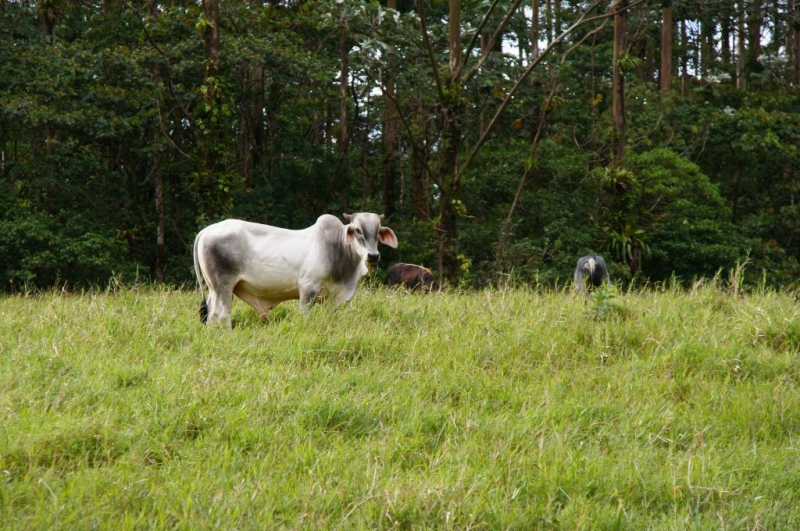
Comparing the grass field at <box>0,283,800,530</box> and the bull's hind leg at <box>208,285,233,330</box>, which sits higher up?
the bull's hind leg at <box>208,285,233,330</box>

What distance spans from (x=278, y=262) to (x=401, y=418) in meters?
2.89

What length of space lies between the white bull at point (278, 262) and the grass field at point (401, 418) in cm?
28

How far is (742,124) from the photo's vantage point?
2497 cm

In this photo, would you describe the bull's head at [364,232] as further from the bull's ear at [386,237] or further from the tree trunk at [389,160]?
the tree trunk at [389,160]

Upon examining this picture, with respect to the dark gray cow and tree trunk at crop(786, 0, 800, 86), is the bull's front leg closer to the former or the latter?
the dark gray cow

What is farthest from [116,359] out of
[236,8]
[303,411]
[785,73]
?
[785,73]

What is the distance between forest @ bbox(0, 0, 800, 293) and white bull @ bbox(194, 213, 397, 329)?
5933 mm

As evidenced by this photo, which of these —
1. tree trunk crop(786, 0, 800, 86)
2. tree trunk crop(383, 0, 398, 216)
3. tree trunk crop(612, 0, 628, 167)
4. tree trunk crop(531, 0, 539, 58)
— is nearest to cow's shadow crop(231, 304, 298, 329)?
tree trunk crop(612, 0, 628, 167)

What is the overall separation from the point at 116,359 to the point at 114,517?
2.36 metres

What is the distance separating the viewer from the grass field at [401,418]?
3.99 meters

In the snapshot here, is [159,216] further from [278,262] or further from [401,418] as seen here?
[401,418]

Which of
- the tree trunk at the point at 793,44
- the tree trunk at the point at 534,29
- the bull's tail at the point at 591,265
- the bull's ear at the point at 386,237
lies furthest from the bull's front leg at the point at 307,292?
the tree trunk at the point at 793,44

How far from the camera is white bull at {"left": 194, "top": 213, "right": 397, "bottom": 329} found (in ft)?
25.1

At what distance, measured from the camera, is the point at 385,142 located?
25.4 m
